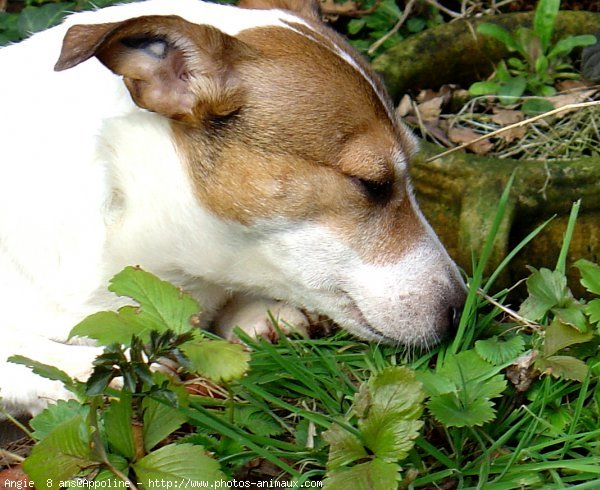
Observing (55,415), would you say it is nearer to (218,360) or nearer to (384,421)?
(218,360)

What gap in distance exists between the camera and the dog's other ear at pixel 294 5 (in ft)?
9.98

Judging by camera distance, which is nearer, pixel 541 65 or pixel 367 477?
pixel 367 477

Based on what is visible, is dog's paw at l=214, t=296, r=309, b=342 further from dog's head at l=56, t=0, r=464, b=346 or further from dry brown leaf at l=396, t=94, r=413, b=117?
dry brown leaf at l=396, t=94, r=413, b=117

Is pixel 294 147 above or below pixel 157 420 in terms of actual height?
above

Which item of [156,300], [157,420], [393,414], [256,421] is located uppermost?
[156,300]

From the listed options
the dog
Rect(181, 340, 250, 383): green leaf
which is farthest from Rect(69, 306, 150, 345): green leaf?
the dog

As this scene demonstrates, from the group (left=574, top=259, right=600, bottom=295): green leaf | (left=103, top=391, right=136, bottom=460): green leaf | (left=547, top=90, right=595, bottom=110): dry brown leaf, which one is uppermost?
(left=103, top=391, right=136, bottom=460): green leaf

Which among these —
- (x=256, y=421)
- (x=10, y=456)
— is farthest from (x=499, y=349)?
(x=10, y=456)

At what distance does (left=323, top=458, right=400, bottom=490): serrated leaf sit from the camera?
2184 millimetres

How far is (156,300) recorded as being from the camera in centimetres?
237

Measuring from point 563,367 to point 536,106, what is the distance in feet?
5.57

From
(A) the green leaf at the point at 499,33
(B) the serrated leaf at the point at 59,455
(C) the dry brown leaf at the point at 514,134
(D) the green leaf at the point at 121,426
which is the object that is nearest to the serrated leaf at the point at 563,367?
(D) the green leaf at the point at 121,426

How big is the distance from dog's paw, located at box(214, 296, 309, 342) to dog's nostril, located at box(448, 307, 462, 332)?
1.54 ft

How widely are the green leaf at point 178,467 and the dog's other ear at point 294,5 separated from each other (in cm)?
148
